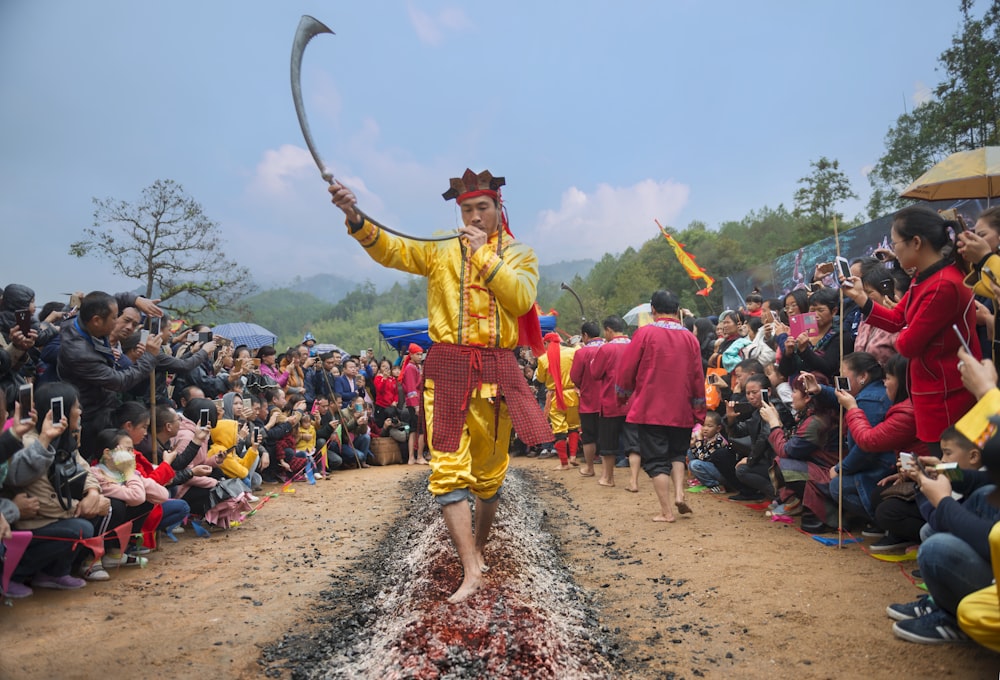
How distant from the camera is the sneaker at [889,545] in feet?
14.3

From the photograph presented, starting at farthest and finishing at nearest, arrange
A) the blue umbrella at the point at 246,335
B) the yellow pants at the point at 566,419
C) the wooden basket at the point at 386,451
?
the blue umbrella at the point at 246,335
the wooden basket at the point at 386,451
the yellow pants at the point at 566,419

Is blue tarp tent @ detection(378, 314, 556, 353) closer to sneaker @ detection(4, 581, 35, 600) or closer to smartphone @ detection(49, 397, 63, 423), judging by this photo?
smartphone @ detection(49, 397, 63, 423)

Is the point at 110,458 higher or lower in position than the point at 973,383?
lower

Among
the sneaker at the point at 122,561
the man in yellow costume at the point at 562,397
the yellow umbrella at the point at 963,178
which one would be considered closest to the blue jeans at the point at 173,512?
the sneaker at the point at 122,561

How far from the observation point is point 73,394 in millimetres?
4117

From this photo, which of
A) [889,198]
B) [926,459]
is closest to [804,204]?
[889,198]

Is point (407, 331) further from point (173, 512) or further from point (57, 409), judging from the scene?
point (57, 409)

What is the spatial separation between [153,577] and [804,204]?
90.0 ft

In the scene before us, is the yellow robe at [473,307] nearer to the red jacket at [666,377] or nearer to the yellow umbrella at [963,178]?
the red jacket at [666,377]

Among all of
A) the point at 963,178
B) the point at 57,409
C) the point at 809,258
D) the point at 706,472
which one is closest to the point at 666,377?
the point at 706,472

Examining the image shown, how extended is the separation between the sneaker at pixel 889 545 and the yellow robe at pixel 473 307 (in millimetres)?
2563

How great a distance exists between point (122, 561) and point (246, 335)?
9081 mm

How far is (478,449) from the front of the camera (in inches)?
146

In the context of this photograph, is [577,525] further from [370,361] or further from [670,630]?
[370,361]
